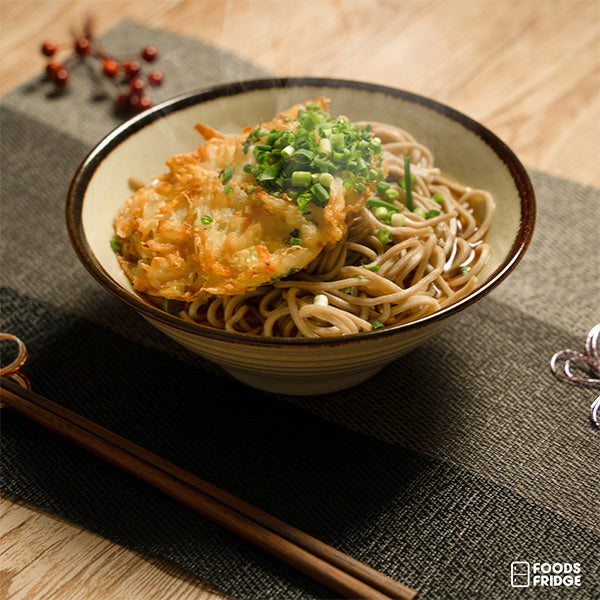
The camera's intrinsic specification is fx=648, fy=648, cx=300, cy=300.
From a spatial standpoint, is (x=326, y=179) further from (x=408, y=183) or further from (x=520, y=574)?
(x=520, y=574)

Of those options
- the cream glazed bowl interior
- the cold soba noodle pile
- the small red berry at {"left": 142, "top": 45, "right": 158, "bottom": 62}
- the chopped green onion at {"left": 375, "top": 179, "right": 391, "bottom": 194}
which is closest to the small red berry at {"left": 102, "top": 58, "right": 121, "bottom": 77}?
the small red berry at {"left": 142, "top": 45, "right": 158, "bottom": 62}

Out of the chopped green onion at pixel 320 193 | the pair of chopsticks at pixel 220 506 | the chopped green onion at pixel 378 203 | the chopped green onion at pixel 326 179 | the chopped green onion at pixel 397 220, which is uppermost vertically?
the chopped green onion at pixel 326 179

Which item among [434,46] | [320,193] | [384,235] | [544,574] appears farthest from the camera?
[434,46]

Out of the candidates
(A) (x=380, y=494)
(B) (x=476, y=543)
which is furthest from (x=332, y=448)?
(B) (x=476, y=543)

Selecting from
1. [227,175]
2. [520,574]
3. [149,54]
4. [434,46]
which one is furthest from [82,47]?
[520,574]

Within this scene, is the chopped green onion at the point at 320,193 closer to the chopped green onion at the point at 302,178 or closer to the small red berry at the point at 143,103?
the chopped green onion at the point at 302,178

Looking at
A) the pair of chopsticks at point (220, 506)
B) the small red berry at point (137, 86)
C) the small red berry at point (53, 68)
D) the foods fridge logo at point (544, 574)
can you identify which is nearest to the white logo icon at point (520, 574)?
the foods fridge logo at point (544, 574)
